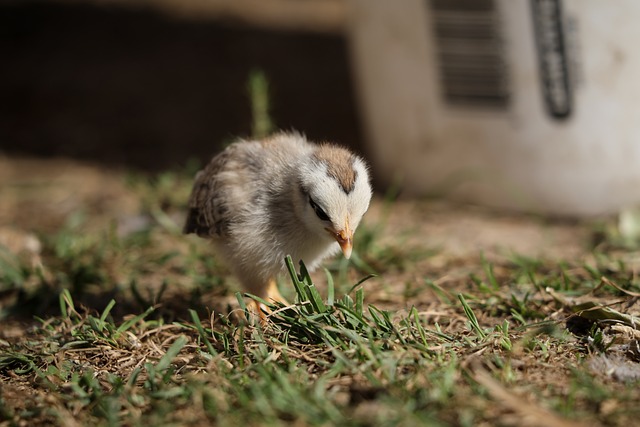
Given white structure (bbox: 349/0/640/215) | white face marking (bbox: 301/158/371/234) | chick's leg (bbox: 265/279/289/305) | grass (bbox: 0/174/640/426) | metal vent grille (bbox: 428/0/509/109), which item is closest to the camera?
grass (bbox: 0/174/640/426)

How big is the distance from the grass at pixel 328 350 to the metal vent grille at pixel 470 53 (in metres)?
1.06

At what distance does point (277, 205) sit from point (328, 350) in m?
0.66

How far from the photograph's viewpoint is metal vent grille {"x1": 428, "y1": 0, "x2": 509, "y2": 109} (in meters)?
4.22

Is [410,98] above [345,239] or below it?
above

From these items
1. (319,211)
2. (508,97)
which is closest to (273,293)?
(319,211)

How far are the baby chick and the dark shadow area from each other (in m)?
2.14

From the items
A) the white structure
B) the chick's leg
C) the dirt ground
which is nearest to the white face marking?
the chick's leg

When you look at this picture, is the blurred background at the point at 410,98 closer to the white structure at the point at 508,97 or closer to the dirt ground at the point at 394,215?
the white structure at the point at 508,97

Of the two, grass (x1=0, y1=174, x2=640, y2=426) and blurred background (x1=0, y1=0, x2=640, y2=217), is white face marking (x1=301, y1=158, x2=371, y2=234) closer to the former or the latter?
grass (x1=0, y1=174, x2=640, y2=426)

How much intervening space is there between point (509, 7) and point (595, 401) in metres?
2.35

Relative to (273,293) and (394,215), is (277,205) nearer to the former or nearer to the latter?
(273,293)

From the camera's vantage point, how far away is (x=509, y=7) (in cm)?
408

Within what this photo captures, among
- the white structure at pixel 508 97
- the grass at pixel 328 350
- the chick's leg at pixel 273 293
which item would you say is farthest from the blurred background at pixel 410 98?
the chick's leg at pixel 273 293

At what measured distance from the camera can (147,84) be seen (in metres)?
6.68
